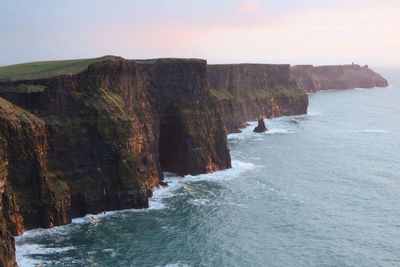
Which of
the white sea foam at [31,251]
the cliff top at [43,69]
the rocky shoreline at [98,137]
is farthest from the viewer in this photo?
the cliff top at [43,69]

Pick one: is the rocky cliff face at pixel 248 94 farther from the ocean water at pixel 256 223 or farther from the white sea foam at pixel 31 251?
the white sea foam at pixel 31 251

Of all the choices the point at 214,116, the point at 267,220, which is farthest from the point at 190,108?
the point at 267,220

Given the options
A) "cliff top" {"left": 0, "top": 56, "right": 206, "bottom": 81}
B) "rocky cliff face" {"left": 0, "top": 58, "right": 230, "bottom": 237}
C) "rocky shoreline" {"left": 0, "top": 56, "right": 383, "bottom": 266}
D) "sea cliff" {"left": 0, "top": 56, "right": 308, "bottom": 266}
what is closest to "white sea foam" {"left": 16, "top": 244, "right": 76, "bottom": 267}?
"sea cliff" {"left": 0, "top": 56, "right": 308, "bottom": 266}

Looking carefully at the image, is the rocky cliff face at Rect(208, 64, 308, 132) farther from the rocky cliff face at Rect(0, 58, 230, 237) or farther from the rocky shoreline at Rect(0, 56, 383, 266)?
the rocky cliff face at Rect(0, 58, 230, 237)

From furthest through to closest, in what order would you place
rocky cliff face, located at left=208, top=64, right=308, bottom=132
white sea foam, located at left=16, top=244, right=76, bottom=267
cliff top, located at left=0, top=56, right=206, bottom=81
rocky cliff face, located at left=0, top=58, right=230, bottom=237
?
rocky cliff face, located at left=208, top=64, right=308, bottom=132 < cliff top, located at left=0, top=56, right=206, bottom=81 < rocky cliff face, located at left=0, top=58, right=230, bottom=237 < white sea foam, located at left=16, top=244, right=76, bottom=267

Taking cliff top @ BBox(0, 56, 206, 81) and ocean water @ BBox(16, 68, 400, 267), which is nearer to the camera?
ocean water @ BBox(16, 68, 400, 267)

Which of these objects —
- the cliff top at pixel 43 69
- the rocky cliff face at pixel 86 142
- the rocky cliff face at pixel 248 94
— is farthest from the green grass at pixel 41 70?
the rocky cliff face at pixel 248 94

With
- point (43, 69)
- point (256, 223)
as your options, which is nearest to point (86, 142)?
point (43, 69)
